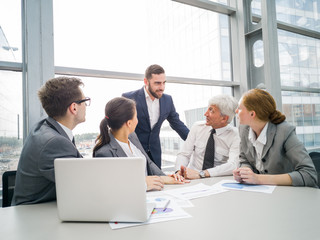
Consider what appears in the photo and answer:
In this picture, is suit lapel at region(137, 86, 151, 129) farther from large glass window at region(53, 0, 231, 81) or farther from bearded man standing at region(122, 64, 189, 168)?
large glass window at region(53, 0, 231, 81)

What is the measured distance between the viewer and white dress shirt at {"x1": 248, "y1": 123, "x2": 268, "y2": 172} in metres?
1.66

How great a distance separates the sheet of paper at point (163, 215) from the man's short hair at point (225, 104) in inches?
55.3

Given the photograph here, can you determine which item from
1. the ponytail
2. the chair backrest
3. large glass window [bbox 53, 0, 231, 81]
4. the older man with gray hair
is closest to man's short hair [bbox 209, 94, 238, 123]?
the older man with gray hair

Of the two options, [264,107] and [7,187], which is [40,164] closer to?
[7,187]

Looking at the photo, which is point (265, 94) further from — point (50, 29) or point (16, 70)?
point (16, 70)

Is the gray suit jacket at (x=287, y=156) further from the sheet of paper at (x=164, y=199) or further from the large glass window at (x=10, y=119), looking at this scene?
the large glass window at (x=10, y=119)

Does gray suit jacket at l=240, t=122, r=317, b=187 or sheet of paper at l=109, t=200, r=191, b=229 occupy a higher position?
gray suit jacket at l=240, t=122, r=317, b=187

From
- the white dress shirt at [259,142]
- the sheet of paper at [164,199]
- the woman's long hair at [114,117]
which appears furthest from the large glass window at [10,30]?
the white dress shirt at [259,142]

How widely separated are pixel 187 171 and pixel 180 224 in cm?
93

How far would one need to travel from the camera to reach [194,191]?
4.40ft

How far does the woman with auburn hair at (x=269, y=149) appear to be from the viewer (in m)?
1.42

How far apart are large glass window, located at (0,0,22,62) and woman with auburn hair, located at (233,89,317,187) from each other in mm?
2134

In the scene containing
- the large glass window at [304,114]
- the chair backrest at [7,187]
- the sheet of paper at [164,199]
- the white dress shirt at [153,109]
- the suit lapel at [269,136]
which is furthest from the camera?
the large glass window at [304,114]

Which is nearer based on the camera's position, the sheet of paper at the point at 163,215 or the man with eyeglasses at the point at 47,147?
the sheet of paper at the point at 163,215
